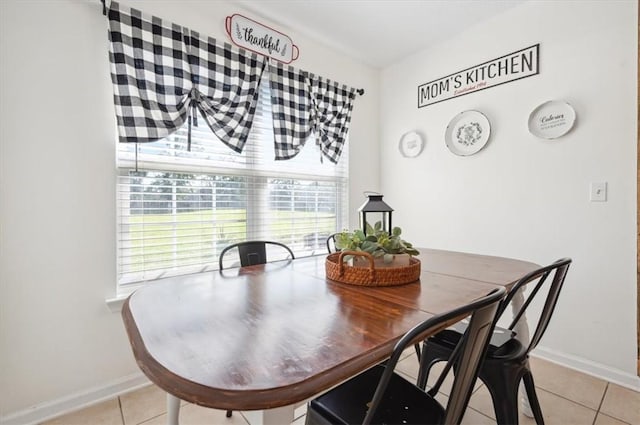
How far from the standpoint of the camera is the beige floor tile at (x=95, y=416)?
1.56 m

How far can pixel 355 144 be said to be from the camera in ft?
10.3

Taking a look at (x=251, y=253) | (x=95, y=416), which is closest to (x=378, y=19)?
(x=251, y=253)

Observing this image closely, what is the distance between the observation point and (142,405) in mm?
1704

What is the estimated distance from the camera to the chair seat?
34.8 inches

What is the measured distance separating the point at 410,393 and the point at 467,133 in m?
2.23

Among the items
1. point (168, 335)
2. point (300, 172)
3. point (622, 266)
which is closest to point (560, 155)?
point (622, 266)

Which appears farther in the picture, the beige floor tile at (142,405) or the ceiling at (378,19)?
the ceiling at (378,19)

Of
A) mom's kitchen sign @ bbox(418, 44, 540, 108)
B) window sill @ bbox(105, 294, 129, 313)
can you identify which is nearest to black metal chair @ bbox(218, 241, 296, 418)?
window sill @ bbox(105, 294, 129, 313)

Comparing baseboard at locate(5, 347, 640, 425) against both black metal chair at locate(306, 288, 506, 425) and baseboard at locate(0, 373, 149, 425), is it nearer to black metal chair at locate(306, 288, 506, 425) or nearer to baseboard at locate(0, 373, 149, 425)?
baseboard at locate(0, 373, 149, 425)

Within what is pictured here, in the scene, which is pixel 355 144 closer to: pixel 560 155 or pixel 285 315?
pixel 560 155

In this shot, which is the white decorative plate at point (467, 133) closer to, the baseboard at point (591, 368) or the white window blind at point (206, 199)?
the white window blind at point (206, 199)

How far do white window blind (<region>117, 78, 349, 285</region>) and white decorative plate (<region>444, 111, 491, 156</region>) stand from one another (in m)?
1.16

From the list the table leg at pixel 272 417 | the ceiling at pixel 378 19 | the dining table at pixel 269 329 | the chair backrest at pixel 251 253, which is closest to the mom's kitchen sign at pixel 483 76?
the ceiling at pixel 378 19

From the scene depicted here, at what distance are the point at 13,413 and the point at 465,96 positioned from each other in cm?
348
